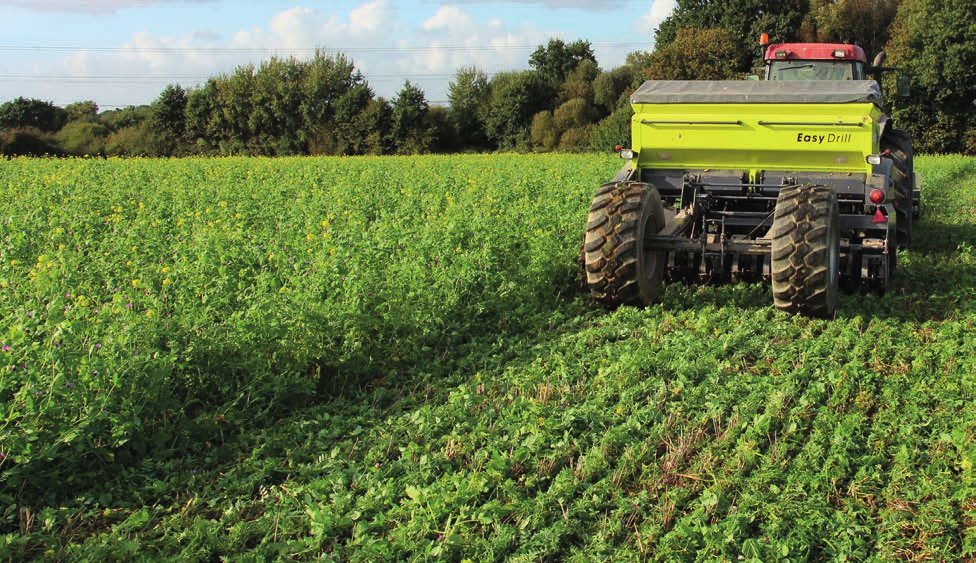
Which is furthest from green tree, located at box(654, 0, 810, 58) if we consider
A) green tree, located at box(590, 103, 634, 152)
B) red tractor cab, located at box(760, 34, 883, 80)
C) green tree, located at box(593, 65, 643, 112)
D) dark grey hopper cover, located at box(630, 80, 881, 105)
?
dark grey hopper cover, located at box(630, 80, 881, 105)

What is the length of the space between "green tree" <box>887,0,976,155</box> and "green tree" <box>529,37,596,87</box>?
2716 cm

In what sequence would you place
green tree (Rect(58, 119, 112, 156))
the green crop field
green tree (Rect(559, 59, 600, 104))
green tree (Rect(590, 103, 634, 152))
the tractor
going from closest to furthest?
the green crop field
the tractor
green tree (Rect(590, 103, 634, 152))
green tree (Rect(58, 119, 112, 156))
green tree (Rect(559, 59, 600, 104))

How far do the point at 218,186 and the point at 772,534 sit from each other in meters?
15.8

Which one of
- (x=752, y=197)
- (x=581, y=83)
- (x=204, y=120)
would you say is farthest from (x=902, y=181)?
(x=581, y=83)

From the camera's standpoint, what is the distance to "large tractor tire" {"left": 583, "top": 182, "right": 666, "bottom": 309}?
7.07 m

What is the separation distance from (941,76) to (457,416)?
42089mm

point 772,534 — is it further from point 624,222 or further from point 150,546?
point 624,222

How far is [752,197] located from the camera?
801 centimetres

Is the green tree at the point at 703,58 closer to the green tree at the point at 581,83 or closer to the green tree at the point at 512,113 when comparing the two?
the green tree at the point at 581,83

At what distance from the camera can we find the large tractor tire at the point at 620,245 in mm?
7074

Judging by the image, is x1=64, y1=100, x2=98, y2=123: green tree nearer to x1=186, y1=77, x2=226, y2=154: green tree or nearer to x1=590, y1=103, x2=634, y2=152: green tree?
x1=186, y1=77, x2=226, y2=154: green tree

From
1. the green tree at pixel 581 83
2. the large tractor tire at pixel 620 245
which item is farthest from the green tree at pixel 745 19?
the large tractor tire at pixel 620 245

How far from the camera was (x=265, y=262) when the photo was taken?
8.23 metres

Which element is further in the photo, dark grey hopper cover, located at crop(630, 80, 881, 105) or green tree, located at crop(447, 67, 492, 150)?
green tree, located at crop(447, 67, 492, 150)
